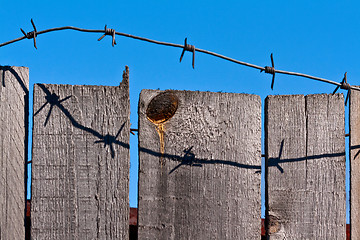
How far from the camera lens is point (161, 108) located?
2129 millimetres

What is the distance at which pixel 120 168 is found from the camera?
207 centimetres

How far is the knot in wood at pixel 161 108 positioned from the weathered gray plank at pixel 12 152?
0.59m

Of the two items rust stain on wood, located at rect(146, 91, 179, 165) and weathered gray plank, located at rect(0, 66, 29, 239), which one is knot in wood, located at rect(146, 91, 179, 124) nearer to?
rust stain on wood, located at rect(146, 91, 179, 165)

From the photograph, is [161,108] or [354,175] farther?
[354,175]

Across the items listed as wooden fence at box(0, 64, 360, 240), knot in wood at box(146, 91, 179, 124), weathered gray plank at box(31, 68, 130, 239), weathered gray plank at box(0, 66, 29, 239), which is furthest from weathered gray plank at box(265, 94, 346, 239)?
weathered gray plank at box(0, 66, 29, 239)

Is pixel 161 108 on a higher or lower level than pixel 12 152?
higher

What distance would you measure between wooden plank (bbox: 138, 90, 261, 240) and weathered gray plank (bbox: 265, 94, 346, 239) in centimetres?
10

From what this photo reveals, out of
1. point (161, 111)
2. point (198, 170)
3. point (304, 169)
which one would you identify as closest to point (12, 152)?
point (161, 111)

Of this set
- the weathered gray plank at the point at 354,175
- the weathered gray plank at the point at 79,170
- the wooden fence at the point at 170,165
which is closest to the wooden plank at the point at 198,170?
the wooden fence at the point at 170,165

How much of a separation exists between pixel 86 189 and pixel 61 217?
17cm

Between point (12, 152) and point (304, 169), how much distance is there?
1.41 metres

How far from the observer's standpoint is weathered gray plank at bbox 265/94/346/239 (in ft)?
7.16

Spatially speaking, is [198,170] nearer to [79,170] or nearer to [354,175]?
[79,170]

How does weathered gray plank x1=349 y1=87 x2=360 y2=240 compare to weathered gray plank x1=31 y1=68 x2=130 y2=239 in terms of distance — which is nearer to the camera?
weathered gray plank x1=31 y1=68 x2=130 y2=239
